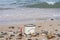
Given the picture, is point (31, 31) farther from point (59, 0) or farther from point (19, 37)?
point (59, 0)

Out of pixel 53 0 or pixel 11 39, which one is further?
pixel 53 0

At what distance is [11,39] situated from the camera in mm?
7617

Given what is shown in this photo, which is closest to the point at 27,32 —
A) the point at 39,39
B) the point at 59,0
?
the point at 39,39

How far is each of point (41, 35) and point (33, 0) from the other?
34.1 m

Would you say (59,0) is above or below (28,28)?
below

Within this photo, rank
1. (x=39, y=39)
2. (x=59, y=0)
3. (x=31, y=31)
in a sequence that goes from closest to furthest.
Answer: (x=39, y=39), (x=31, y=31), (x=59, y=0)

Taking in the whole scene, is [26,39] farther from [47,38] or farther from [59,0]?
[59,0]

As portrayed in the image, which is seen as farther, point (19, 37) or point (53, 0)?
point (53, 0)

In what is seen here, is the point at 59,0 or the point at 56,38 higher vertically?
the point at 56,38

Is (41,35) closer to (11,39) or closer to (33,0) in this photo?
(11,39)

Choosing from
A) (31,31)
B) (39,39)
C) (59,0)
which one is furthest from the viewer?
(59,0)

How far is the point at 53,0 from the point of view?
41.1m

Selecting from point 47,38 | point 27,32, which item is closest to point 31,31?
point 27,32

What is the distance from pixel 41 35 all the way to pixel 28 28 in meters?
0.55
